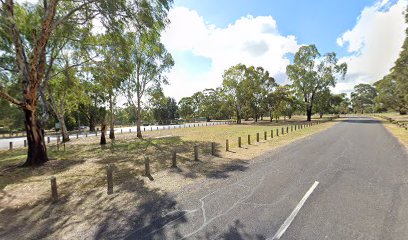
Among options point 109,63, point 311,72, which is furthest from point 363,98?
point 109,63

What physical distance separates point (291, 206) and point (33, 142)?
13.6 meters

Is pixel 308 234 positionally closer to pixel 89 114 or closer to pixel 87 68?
pixel 87 68

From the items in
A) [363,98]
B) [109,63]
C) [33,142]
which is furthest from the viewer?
[363,98]

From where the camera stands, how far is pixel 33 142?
11828 millimetres

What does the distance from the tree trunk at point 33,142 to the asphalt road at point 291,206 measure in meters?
10.0

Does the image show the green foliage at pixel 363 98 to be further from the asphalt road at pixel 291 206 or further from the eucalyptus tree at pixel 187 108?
the asphalt road at pixel 291 206

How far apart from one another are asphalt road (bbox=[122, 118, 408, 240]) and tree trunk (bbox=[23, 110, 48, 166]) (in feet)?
32.9

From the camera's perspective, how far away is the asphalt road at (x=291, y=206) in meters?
4.29

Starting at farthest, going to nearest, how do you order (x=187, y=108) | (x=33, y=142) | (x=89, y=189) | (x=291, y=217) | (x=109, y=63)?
1. (x=187, y=108)
2. (x=109, y=63)
3. (x=33, y=142)
4. (x=89, y=189)
5. (x=291, y=217)

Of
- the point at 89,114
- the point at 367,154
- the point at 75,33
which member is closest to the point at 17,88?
the point at 75,33

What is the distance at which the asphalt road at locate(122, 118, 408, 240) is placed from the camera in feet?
14.1

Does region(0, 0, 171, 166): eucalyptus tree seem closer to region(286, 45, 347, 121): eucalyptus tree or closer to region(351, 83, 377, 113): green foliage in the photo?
region(286, 45, 347, 121): eucalyptus tree

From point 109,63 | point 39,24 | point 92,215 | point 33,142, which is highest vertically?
point 39,24

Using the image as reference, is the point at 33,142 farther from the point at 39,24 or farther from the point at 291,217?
the point at 291,217
